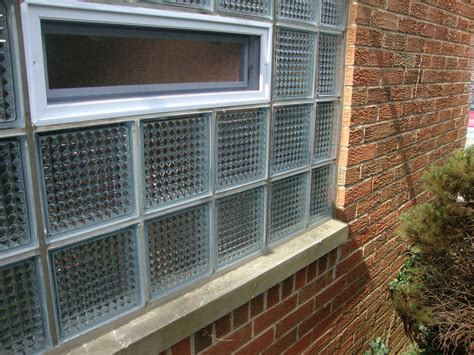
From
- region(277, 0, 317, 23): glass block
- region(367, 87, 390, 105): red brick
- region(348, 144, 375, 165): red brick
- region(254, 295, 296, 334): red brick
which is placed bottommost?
region(254, 295, 296, 334): red brick

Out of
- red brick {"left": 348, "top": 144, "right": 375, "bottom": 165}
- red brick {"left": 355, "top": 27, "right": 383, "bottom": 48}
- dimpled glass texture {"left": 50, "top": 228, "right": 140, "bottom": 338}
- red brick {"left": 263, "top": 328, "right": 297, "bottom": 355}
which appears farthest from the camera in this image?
red brick {"left": 348, "top": 144, "right": 375, "bottom": 165}

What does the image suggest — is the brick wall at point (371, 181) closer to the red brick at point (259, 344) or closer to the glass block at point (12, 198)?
the red brick at point (259, 344)

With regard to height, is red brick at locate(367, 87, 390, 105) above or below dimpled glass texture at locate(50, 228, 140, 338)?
above

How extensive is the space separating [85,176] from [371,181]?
212 cm

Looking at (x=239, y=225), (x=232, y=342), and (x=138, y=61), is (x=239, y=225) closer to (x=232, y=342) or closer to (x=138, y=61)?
(x=232, y=342)

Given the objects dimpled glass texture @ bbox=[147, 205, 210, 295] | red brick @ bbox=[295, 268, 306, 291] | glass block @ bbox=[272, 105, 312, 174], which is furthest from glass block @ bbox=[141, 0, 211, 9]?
red brick @ bbox=[295, 268, 306, 291]

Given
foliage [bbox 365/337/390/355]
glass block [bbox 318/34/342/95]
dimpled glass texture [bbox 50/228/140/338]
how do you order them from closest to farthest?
dimpled glass texture [bbox 50/228/140/338] → glass block [bbox 318/34/342/95] → foliage [bbox 365/337/390/355]

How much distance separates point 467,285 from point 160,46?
8.44 feet

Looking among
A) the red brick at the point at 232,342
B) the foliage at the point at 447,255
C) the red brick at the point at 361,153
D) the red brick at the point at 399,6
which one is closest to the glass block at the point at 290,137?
the red brick at the point at 361,153

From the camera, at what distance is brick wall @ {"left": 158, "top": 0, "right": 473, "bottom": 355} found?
2227 millimetres

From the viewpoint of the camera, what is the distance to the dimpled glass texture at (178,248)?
1.60 m

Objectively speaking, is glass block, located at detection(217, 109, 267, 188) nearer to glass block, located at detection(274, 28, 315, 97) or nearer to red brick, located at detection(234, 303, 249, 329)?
glass block, located at detection(274, 28, 315, 97)

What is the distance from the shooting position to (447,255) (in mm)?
2947

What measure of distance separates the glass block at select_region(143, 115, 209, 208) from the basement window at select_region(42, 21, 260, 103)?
0.13 meters
